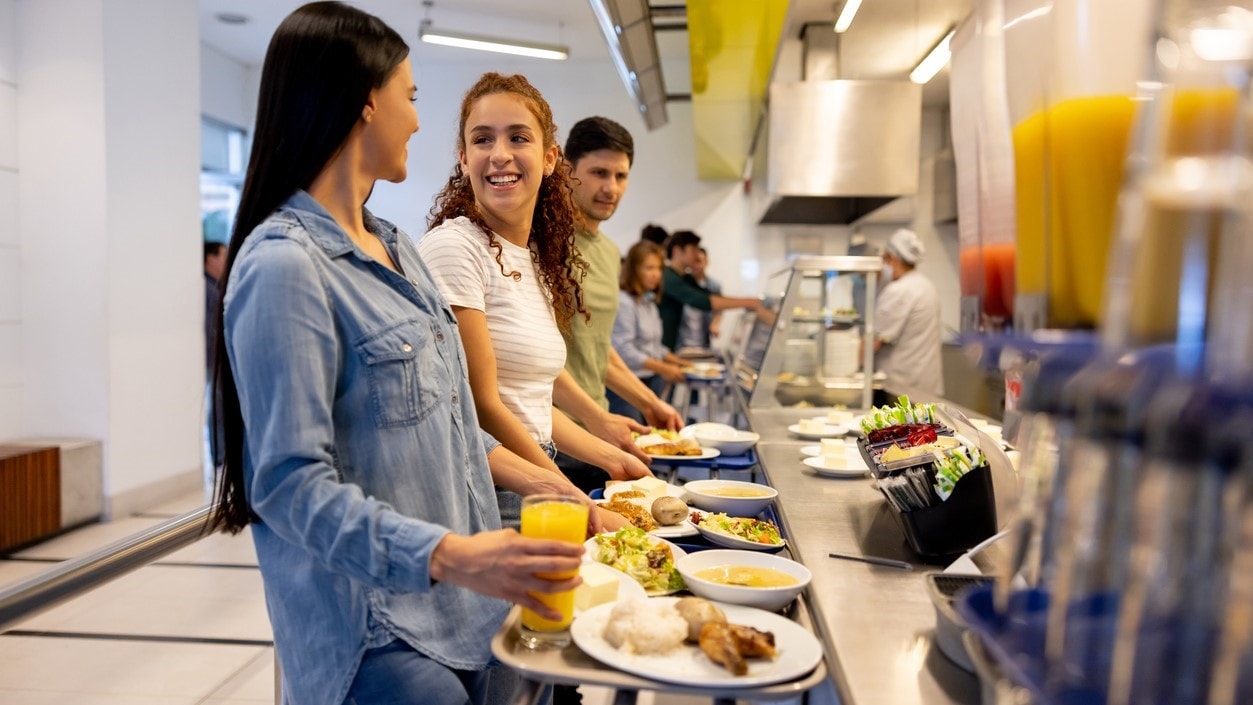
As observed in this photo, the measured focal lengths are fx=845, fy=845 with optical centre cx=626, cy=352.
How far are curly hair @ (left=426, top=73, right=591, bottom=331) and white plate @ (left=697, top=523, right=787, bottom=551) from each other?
0.74 meters

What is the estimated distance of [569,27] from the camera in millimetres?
8680

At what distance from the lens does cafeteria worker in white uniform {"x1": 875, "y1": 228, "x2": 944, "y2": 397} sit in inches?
224

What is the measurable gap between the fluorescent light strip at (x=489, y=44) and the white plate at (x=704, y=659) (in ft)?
22.4

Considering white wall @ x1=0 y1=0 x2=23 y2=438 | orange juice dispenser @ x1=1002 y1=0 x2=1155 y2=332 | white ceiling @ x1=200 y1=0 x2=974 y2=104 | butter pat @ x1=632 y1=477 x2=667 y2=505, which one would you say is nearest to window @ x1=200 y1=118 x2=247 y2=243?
white ceiling @ x1=200 y1=0 x2=974 y2=104

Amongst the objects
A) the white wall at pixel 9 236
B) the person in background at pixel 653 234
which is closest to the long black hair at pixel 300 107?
the white wall at pixel 9 236

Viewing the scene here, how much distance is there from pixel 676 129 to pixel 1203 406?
10.3 m

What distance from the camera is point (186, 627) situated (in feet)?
11.5

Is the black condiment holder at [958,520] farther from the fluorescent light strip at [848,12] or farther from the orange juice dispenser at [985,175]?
the fluorescent light strip at [848,12]

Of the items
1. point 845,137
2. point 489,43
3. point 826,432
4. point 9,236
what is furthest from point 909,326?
point 9,236

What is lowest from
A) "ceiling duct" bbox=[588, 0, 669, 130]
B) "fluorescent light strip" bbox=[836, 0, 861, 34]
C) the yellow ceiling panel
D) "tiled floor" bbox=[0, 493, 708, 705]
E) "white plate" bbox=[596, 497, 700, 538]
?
"tiled floor" bbox=[0, 493, 708, 705]

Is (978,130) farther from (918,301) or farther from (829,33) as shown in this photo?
(918,301)

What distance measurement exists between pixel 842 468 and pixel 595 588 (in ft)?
4.16

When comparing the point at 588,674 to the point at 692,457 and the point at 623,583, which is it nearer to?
the point at 623,583

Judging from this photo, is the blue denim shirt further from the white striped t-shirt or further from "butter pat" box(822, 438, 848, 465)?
"butter pat" box(822, 438, 848, 465)
